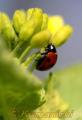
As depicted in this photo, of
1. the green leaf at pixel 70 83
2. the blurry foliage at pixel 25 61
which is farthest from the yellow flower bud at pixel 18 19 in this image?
the green leaf at pixel 70 83

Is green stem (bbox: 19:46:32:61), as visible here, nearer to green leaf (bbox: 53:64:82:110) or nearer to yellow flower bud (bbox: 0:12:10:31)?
yellow flower bud (bbox: 0:12:10:31)

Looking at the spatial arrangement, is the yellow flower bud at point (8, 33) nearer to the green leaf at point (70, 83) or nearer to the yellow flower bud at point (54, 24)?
the yellow flower bud at point (54, 24)

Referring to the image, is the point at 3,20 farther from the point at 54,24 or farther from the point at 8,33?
the point at 54,24

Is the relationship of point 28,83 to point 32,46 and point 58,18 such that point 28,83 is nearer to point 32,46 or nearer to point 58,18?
point 32,46

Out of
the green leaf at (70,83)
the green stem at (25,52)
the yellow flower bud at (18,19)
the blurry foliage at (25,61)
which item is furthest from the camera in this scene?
the green leaf at (70,83)

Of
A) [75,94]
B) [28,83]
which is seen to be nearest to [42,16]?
[28,83]
